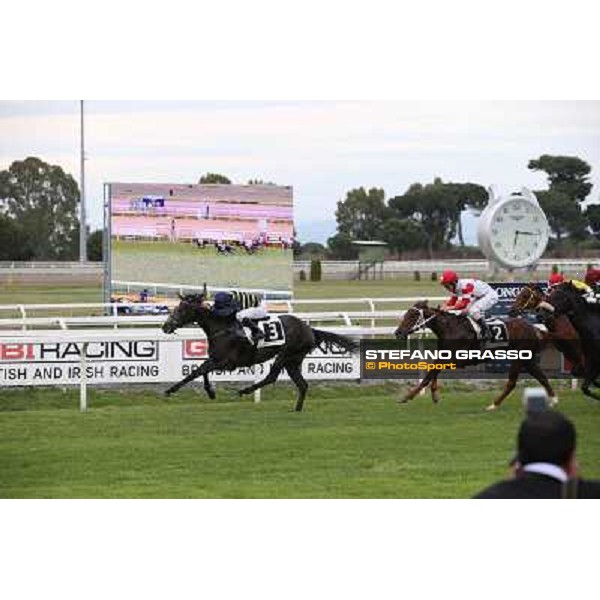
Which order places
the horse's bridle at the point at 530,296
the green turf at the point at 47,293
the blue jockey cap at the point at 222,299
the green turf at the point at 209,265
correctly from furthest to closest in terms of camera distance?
the green turf at the point at 209,265, the green turf at the point at 47,293, the blue jockey cap at the point at 222,299, the horse's bridle at the point at 530,296

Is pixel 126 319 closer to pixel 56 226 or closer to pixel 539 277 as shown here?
pixel 56 226

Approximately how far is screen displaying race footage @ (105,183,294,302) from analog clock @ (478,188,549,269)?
2651mm

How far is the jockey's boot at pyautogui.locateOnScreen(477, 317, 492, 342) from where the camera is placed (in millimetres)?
10234

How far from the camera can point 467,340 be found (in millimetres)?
10109

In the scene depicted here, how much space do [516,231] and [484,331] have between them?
0.92m

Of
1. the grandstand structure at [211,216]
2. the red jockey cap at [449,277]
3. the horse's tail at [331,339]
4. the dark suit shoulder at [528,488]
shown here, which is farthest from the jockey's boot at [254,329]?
the dark suit shoulder at [528,488]

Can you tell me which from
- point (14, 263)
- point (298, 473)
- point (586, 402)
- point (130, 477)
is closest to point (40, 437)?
point (130, 477)

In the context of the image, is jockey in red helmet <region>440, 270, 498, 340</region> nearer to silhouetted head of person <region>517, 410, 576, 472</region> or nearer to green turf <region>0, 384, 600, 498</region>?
green turf <region>0, 384, 600, 498</region>

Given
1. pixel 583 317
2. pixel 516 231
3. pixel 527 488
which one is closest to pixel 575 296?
pixel 583 317

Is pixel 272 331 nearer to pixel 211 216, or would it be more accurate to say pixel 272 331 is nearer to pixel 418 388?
pixel 418 388

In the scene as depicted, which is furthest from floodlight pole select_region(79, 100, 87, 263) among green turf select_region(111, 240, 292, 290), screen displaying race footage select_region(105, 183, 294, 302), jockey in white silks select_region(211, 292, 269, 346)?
jockey in white silks select_region(211, 292, 269, 346)

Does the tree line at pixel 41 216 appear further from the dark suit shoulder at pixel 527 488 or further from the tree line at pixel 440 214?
the dark suit shoulder at pixel 527 488

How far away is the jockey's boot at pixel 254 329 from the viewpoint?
1157 cm

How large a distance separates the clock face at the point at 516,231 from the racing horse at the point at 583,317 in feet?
1.09
